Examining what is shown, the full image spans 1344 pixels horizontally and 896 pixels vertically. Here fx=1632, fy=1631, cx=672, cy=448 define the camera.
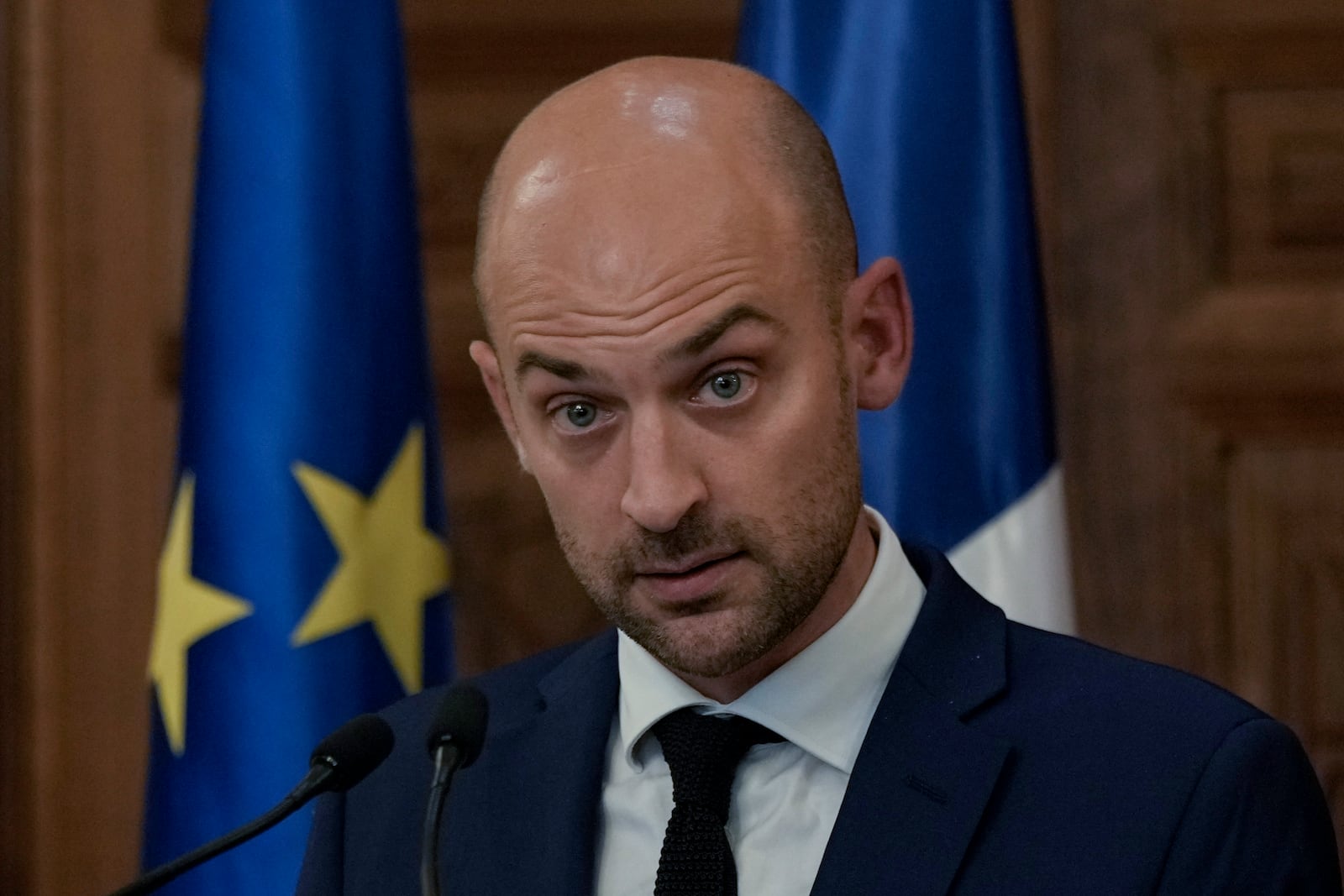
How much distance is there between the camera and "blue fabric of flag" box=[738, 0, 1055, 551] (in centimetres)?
198

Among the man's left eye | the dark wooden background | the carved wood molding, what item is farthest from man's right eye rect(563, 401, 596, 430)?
the carved wood molding

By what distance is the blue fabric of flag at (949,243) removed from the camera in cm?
198

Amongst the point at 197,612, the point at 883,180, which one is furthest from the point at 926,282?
the point at 197,612

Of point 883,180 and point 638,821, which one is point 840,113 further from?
point 638,821

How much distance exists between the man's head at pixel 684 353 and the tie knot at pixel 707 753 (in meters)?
0.07

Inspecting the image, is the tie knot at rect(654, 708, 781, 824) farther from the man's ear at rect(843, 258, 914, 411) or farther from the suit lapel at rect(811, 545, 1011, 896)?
the man's ear at rect(843, 258, 914, 411)

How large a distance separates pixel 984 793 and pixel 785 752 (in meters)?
0.18

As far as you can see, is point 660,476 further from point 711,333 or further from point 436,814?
point 436,814

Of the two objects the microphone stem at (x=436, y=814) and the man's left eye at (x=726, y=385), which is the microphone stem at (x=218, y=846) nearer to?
the microphone stem at (x=436, y=814)

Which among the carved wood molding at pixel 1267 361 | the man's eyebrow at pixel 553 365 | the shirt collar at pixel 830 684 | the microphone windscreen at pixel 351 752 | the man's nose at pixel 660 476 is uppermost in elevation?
the man's eyebrow at pixel 553 365

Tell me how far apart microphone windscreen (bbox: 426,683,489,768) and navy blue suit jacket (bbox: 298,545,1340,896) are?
0.90 feet

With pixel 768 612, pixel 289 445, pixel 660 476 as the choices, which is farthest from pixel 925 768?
pixel 289 445

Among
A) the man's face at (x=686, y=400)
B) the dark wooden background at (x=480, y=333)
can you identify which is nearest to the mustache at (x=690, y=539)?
the man's face at (x=686, y=400)

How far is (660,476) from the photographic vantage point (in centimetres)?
123
